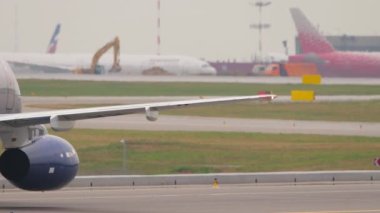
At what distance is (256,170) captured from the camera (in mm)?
40531

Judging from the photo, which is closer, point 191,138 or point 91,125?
point 191,138

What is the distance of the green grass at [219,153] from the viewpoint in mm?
41062

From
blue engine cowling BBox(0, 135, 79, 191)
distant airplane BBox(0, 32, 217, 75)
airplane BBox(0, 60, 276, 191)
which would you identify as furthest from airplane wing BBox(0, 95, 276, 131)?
distant airplane BBox(0, 32, 217, 75)

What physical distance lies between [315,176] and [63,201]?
27.5ft

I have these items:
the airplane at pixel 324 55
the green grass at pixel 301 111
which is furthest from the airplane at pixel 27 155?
the airplane at pixel 324 55

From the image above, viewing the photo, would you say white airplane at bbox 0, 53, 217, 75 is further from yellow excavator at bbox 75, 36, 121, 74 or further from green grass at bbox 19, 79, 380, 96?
green grass at bbox 19, 79, 380, 96

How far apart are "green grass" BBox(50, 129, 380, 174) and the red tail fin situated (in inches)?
4569

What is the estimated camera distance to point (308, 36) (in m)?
170

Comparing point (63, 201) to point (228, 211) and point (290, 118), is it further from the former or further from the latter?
point (290, 118)

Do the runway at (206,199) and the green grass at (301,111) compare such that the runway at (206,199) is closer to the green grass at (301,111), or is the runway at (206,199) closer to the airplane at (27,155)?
the airplane at (27,155)

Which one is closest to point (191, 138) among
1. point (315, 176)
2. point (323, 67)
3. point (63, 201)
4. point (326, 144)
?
point (326, 144)

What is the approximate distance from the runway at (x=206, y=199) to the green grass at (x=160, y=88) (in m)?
62.3

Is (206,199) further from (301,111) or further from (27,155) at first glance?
(301,111)

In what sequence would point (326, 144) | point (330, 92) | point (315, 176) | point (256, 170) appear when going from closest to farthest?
point (315, 176), point (256, 170), point (326, 144), point (330, 92)
